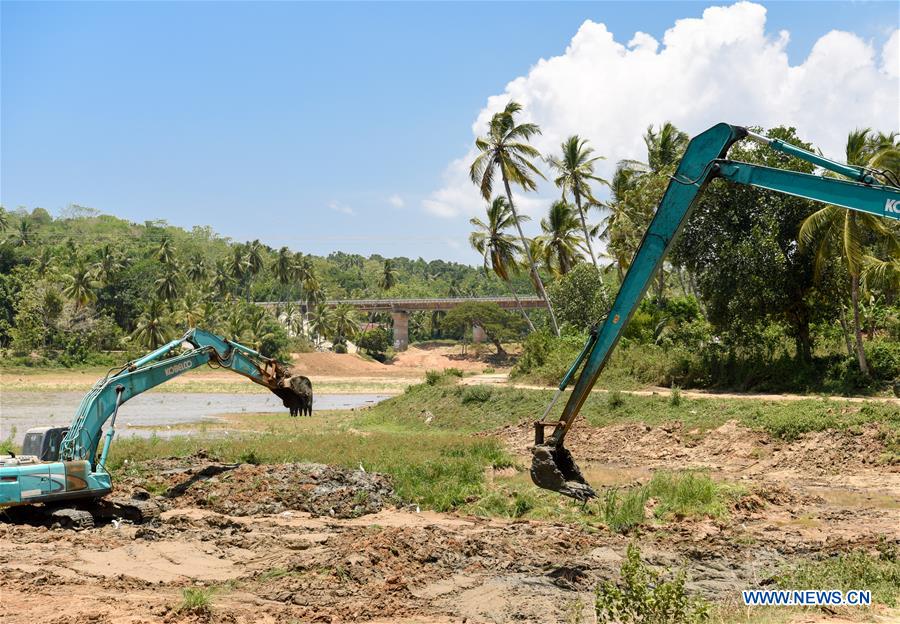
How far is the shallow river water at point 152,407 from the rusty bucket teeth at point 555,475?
21.9m

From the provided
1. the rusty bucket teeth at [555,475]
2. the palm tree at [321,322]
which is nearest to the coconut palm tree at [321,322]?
the palm tree at [321,322]

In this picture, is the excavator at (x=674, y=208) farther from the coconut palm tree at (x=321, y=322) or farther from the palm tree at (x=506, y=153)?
the coconut palm tree at (x=321, y=322)

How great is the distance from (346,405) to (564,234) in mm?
20523

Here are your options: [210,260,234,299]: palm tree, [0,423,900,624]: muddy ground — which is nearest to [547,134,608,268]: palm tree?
[0,423,900,624]: muddy ground

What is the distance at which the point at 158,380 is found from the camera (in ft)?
56.5

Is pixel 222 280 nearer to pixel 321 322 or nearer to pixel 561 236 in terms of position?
pixel 321 322

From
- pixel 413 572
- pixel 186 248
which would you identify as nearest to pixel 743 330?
pixel 413 572

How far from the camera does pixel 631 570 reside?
29.2 feet

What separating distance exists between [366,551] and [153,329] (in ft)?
216

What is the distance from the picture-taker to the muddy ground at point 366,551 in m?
10.5

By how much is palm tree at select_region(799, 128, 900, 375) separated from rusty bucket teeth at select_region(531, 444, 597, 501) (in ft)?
51.5

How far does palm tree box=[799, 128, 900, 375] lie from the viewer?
80.1 feet

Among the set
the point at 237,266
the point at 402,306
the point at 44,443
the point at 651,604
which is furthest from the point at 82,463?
the point at 237,266

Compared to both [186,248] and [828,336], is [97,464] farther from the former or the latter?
[186,248]
